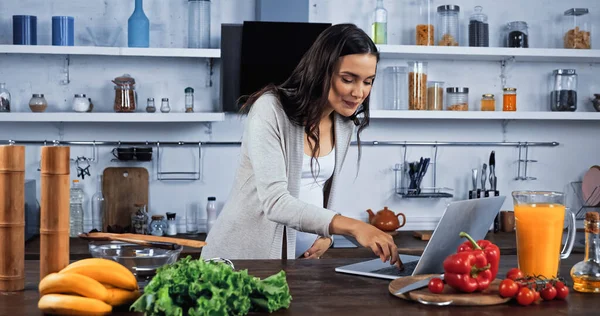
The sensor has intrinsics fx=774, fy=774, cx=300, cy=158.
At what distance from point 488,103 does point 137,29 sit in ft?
6.40

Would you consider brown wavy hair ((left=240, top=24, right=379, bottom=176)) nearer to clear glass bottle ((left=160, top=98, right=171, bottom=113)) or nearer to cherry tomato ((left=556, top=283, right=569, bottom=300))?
cherry tomato ((left=556, top=283, right=569, bottom=300))

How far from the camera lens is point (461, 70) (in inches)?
175

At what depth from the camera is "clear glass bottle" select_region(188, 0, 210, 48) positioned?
406 cm

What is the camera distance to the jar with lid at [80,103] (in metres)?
3.94

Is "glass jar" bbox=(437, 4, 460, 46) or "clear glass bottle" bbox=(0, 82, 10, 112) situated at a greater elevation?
"glass jar" bbox=(437, 4, 460, 46)

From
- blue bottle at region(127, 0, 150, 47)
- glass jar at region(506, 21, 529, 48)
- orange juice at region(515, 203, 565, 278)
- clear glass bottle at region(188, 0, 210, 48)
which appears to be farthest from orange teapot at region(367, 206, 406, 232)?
orange juice at region(515, 203, 565, 278)

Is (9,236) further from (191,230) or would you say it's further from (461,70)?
(461,70)

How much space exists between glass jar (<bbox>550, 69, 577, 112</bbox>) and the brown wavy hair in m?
2.28

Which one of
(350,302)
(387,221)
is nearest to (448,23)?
(387,221)

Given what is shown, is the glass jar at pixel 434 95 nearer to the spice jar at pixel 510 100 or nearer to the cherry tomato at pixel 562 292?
the spice jar at pixel 510 100

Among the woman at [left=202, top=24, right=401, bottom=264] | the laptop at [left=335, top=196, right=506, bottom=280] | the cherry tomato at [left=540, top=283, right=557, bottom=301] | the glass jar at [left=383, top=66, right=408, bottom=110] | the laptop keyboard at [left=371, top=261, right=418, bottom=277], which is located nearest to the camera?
the cherry tomato at [left=540, top=283, right=557, bottom=301]

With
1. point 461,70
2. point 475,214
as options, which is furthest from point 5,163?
point 461,70

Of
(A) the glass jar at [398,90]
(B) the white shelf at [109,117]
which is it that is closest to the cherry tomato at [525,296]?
(B) the white shelf at [109,117]

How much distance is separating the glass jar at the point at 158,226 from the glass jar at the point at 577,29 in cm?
244
